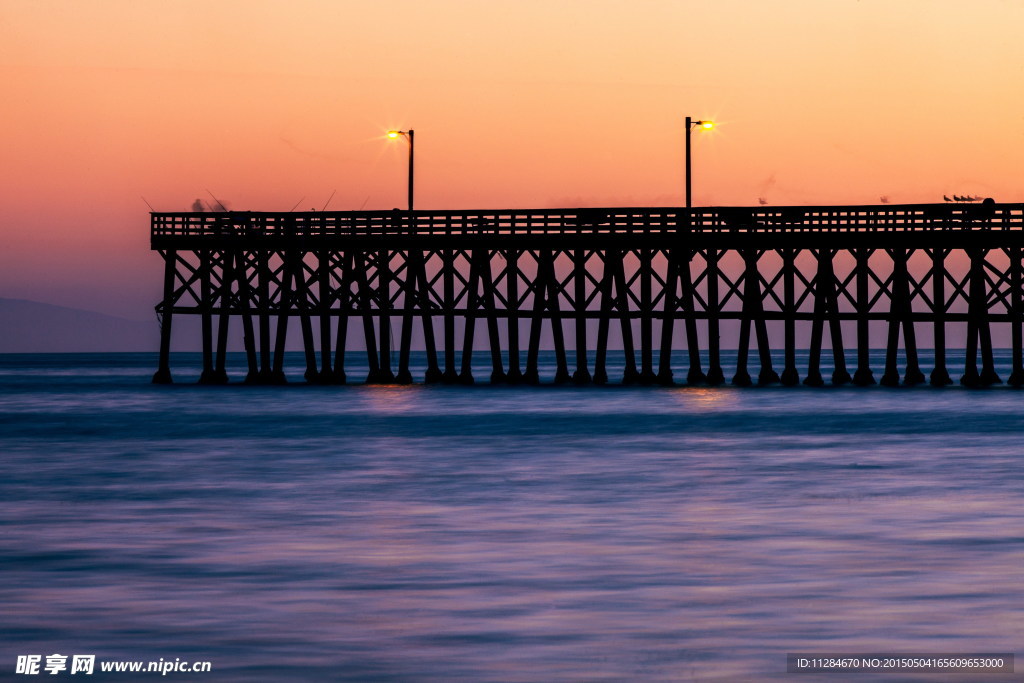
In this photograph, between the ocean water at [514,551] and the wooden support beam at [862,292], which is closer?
the ocean water at [514,551]

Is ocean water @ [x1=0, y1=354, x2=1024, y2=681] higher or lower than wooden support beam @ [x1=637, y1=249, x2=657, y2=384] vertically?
lower

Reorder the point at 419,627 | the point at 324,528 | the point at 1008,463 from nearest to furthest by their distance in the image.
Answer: the point at 419,627 → the point at 324,528 → the point at 1008,463

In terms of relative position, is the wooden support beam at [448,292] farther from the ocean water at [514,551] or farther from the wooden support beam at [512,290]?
the ocean water at [514,551]

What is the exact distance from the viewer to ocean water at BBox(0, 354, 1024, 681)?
9391mm

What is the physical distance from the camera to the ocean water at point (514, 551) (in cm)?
939

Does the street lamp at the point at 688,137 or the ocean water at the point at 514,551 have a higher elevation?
the street lamp at the point at 688,137

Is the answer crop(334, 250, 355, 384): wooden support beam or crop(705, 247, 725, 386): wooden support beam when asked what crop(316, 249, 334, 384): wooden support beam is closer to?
crop(334, 250, 355, 384): wooden support beam

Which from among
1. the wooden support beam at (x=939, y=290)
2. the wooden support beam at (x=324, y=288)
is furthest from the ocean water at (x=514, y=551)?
the wooden support beam at (x=324, y=288)

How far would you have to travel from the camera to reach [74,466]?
22.8m

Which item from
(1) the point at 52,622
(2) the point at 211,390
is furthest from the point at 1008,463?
(2) the point at 211,390

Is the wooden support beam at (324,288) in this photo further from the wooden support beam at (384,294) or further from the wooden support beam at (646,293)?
the wooden support beam at (646,293)

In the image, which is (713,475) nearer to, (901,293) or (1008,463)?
(1008,463)

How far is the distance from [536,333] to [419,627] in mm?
30280

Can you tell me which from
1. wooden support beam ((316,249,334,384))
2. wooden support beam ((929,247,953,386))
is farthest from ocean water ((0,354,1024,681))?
wooden support beam ((316,249,334,384))
